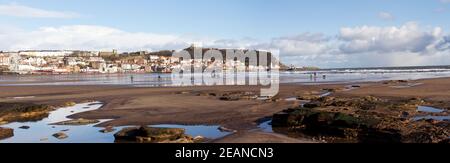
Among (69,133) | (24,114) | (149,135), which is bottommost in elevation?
(69,133)

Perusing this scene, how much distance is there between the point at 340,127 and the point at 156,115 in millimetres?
10893

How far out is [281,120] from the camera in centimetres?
1869

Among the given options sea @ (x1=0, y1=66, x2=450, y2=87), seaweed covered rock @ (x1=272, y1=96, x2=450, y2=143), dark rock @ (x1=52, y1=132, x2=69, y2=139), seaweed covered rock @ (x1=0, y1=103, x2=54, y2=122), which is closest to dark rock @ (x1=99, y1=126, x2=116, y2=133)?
dark rock @ (x1=52, y1=132, x2=69, y2=139)

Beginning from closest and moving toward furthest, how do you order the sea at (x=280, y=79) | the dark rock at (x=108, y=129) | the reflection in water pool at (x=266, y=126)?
the reflection in water pool at (x=266, y=126) → the dark rock at (x=108, y=129) → the sea at (x=280, y=79)

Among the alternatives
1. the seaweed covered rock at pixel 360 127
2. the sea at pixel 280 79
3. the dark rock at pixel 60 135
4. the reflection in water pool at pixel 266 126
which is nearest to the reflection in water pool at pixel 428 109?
the seaweed covered rock at pixel 360 127

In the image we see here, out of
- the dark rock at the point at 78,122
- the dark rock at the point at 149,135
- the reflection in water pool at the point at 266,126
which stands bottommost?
the dark rock at the point at 78,122

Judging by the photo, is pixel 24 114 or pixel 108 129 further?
pixel 24 114

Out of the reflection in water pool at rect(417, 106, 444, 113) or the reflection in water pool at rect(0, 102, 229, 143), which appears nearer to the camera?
the reflection in water pool at rect(0, 102, 229, 143)

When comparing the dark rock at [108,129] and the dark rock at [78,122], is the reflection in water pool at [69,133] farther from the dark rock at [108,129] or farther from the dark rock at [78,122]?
the dark rock at [78,122]

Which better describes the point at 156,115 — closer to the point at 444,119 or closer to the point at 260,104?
the point at 260,104

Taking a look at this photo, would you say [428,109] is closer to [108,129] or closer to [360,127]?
[360,127]

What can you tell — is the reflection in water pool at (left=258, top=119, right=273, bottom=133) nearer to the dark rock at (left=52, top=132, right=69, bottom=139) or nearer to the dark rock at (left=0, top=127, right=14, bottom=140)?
the dark rock at (left=52, top=132, right=69, bottom=139)

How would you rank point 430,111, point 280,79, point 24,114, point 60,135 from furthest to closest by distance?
point 280,79
point 24,114
point 430,111
point 60,135

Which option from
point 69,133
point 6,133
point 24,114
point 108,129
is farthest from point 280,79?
point 6,133
